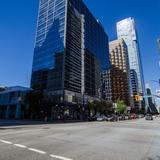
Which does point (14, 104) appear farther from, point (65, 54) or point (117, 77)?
point (117, 77)

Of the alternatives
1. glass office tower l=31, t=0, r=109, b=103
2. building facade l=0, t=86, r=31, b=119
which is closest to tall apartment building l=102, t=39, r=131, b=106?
glass office tower l=31, t=0, r=109, b=103

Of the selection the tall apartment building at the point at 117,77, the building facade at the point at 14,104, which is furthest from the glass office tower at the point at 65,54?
the tall apartment building at the point at 117,77

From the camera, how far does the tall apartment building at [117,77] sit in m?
162

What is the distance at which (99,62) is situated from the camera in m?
134

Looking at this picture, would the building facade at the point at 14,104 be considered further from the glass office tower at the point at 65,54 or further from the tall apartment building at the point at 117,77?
the tall apartment building at the point at 117,77

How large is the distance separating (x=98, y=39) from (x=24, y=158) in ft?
458

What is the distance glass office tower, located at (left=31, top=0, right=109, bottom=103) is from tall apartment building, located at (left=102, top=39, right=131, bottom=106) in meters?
36.8

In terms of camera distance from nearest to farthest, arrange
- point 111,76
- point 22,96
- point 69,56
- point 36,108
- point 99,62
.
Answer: point 36,108
point 22,96
point 69,56
point 99,62
point 111,76

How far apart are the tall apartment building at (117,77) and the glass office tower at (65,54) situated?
1447 inches

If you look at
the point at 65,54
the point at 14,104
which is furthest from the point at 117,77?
the point at 14,104

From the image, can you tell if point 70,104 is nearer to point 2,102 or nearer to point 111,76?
point 2,102

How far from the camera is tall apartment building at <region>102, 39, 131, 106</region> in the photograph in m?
162

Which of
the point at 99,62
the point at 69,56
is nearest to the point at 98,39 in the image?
the point at 99,62

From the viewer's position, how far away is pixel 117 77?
173 meters
